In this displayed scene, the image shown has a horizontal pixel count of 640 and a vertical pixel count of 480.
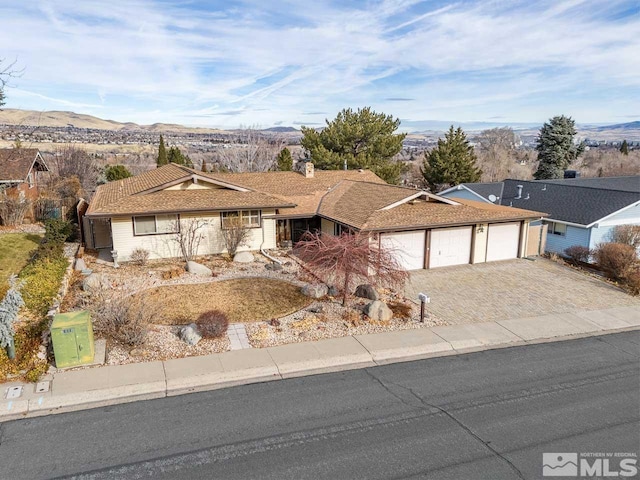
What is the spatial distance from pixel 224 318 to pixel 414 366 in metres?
5.57

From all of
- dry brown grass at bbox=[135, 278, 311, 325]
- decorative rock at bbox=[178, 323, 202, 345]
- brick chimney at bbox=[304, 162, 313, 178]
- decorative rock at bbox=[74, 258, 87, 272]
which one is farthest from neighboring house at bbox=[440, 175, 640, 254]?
decorative rock at bbox=[74, 258, 87, 272]

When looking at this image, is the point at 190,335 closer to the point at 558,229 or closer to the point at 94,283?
the point at 94,283

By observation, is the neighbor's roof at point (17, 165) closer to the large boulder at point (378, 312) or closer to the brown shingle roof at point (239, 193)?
the brown shingle roof at point (239, 193)

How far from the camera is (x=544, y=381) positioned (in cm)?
1136

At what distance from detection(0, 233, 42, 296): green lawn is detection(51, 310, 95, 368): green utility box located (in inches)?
277

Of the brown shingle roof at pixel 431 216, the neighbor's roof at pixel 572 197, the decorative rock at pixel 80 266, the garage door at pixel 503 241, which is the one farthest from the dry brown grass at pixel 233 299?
the neighbor's roof at pixel 572 197

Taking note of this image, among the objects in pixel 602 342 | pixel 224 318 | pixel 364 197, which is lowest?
pixel 602 342

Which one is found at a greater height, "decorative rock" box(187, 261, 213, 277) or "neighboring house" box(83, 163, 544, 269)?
"neighboring house" box(83, 163, 544, 269)

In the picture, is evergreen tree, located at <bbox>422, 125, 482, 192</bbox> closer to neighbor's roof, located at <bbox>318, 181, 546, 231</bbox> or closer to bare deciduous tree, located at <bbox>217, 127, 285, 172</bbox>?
neighbor's roof, located at <bbox>318, 181, 546, 231</bbox>

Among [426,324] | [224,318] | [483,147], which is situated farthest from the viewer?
[483,147]

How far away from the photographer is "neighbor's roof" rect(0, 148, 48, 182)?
29253 mm

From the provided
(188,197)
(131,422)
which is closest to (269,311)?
(131,422)

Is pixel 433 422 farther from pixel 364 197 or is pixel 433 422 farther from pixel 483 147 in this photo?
pixel 483 147

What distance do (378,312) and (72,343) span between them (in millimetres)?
8672
